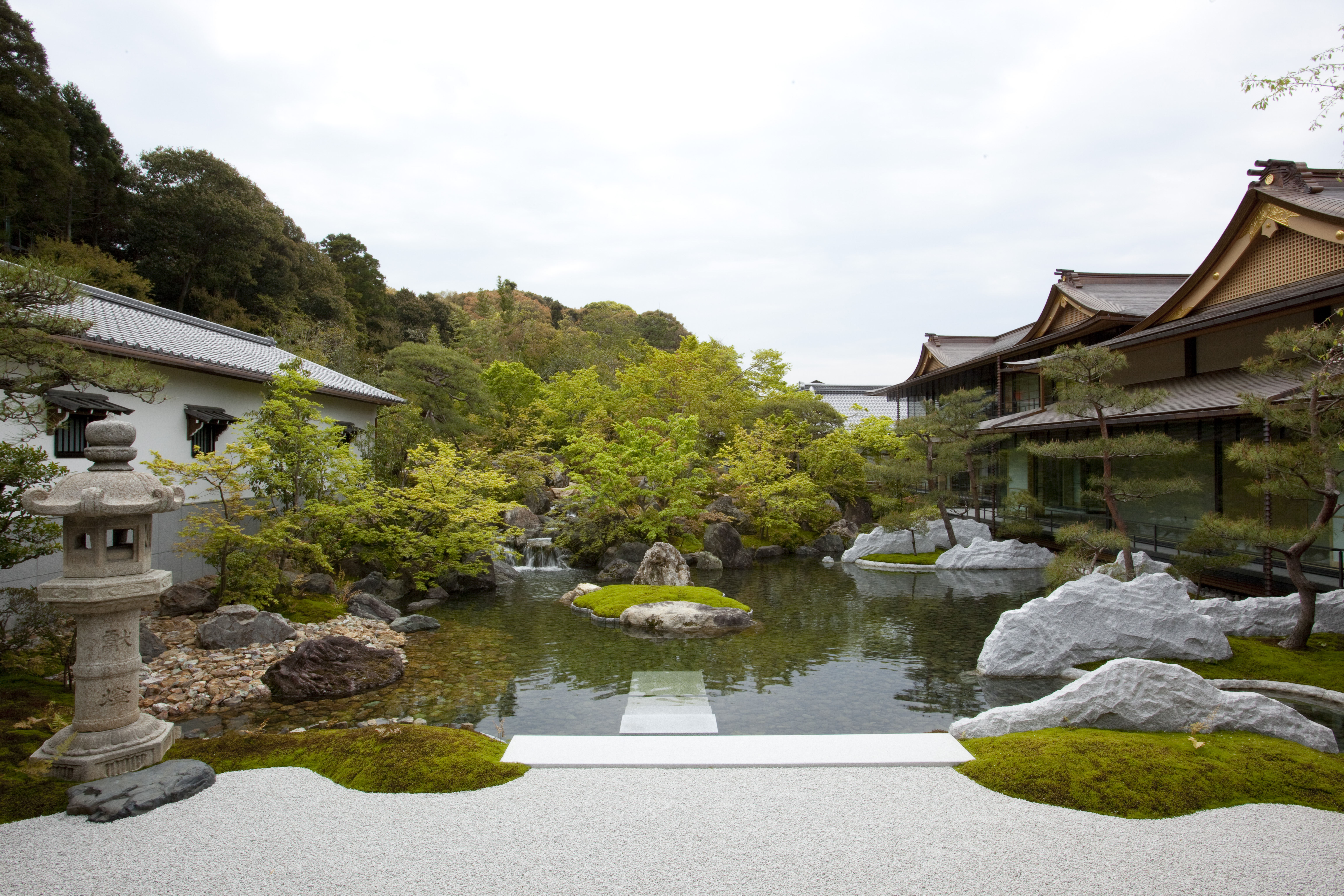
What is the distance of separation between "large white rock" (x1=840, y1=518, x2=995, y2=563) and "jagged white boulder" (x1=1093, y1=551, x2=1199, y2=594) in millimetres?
→ 6573

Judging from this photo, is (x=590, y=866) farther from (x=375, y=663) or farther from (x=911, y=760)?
(x=375, y=663)

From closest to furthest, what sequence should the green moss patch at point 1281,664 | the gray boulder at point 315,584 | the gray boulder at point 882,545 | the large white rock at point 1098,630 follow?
the green moss patch at point 1281,664, the large white rock at point 1098,630, the gray boulder at point 315,584, the gray boulder at point 882,545

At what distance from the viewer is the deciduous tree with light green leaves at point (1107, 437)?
36.4 ft

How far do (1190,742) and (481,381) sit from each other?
2405 cm

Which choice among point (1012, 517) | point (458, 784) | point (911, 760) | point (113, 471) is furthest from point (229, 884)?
point (1012, 517)

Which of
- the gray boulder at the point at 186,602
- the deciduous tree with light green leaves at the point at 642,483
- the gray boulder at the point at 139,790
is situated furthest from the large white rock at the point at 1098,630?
the gray boulder at the point at 186,602

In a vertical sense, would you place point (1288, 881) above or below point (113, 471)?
below

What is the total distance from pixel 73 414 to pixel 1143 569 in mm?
17905

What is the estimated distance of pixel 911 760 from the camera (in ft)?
18.2

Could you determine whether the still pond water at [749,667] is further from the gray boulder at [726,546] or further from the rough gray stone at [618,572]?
the gray boulder at [726,546]

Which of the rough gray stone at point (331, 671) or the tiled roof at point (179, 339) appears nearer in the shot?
the rough gray stone at point (331, 671)

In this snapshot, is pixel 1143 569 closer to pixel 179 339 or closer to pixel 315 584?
pixel 315 584

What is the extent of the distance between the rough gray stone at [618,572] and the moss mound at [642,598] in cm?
276

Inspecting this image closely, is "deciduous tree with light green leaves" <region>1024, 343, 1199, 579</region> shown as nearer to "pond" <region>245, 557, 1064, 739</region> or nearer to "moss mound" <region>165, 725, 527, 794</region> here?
"pond" <region>245, 557, 1064, 739</region>
